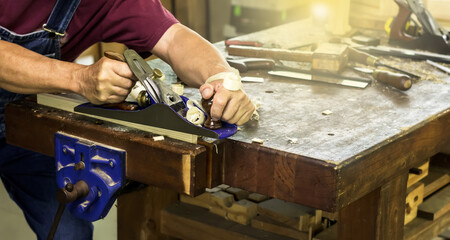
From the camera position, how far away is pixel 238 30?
457 centimetres

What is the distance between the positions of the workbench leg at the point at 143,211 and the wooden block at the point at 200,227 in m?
0.03

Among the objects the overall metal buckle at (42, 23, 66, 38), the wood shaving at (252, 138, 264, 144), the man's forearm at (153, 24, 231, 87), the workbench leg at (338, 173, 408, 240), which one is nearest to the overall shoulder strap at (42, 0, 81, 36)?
the overall metal buckle at (42, 23, 66, 38)

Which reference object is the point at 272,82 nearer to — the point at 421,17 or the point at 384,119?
the point at 384,119

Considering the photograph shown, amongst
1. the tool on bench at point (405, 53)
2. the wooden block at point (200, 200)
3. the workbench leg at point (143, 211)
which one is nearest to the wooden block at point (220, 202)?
the wooden block at point (200, 200)

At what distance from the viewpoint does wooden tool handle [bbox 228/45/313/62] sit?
229cm

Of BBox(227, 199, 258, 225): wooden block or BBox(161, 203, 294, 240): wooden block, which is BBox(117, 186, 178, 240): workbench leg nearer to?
BBox(161, 203, 294, 240): wooden block

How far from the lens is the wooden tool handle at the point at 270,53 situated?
2.29 metres

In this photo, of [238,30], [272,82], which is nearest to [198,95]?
[272,82]

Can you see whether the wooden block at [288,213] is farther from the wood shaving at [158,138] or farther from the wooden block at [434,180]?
the wood shaving at [158,138]

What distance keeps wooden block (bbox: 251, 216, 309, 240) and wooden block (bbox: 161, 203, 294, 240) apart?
→ 0.06 ft

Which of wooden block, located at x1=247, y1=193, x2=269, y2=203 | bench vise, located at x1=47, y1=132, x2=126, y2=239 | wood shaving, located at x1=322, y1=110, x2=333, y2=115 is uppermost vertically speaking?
wood shaving, located at x1=322, y1=110, x2=333, y2=115

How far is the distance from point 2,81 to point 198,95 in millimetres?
547

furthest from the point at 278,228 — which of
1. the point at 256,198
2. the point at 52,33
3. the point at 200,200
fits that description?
the point at 52,33

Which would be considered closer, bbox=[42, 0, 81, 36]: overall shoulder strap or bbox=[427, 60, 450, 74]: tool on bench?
bbox=[42, 0, 81, 36]: overall shoulder strap
